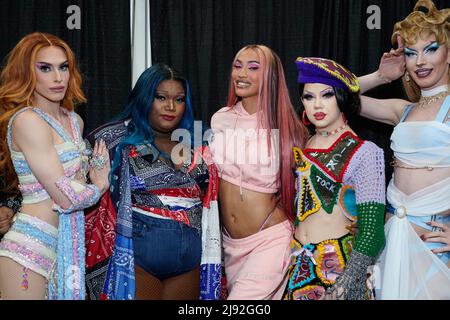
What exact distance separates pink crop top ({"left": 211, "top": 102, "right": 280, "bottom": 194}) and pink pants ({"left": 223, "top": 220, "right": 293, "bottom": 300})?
247 mm

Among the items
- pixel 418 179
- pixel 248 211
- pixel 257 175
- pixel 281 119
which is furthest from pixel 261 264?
pixel 418 179

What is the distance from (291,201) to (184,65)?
1325 millimetres

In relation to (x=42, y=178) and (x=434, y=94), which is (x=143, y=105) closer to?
(x=42, y=178)

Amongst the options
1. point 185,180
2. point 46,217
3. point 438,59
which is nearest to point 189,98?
point 185,180

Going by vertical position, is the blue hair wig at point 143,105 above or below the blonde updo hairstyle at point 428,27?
below

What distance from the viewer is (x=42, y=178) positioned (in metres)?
2.97

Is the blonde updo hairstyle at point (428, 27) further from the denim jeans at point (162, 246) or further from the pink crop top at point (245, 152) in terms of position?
the denim jeans at point (162, 246)

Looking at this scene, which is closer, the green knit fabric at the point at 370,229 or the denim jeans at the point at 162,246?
the green knit fabric at the point at 370,229

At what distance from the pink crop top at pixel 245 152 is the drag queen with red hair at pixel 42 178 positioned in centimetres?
70

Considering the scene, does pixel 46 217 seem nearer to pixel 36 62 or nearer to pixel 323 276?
pixel 36 62

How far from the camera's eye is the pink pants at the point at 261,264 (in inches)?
131

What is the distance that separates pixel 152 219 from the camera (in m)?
3.39

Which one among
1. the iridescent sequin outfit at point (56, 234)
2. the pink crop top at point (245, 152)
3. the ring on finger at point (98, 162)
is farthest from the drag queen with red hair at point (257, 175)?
the iridescent sequin outfit at point (56, 234)

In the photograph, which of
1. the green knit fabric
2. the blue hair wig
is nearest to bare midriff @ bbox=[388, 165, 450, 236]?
the green knit fabric
